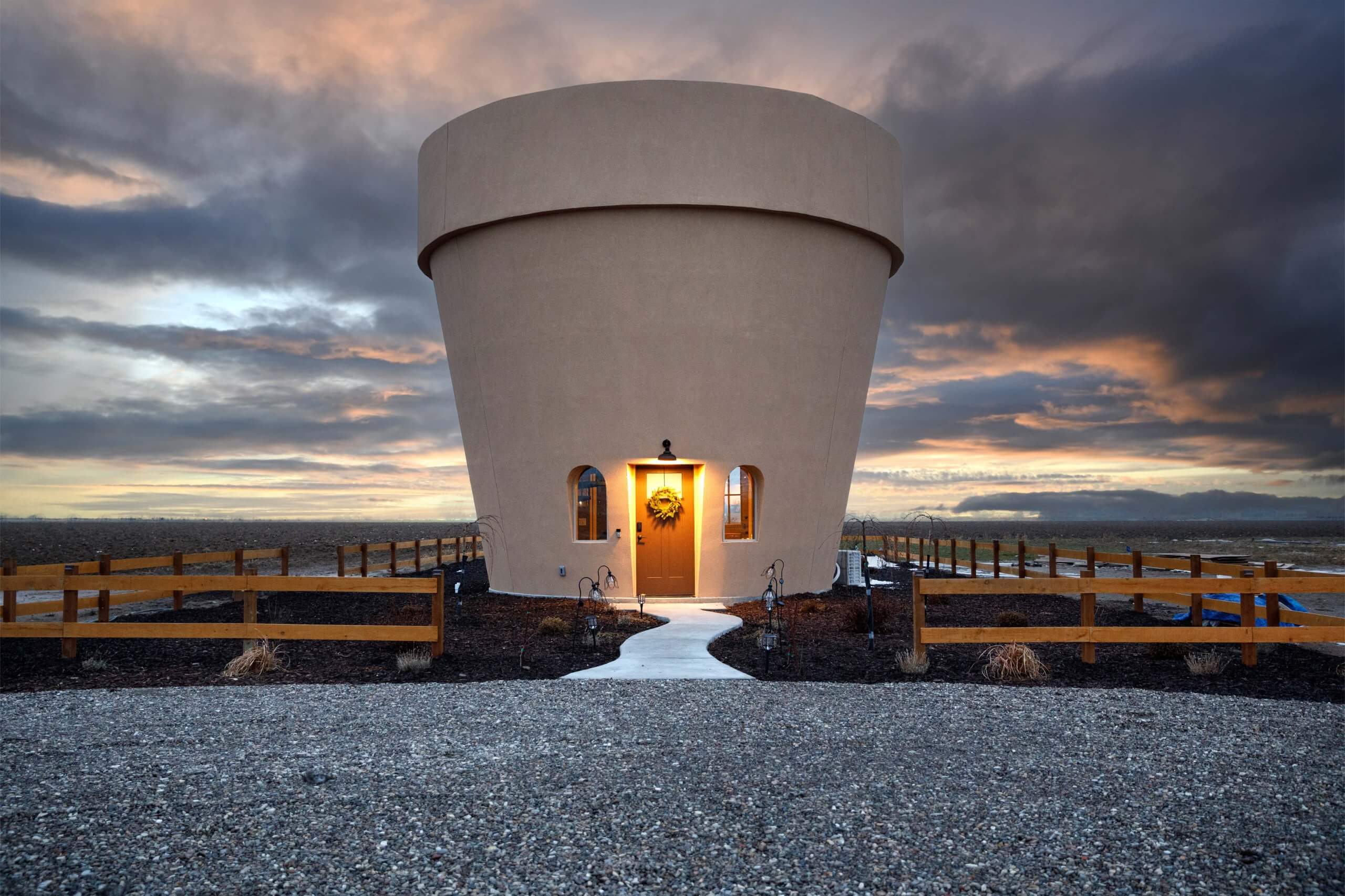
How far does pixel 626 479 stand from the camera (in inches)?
574

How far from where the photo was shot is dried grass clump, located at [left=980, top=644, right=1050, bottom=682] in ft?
27.7

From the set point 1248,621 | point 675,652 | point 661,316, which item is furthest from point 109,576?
point 1248,621

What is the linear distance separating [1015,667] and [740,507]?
22.8ft

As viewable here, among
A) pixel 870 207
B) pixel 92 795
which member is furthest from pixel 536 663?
pixel 870 207

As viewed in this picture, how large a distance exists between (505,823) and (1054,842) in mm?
2692

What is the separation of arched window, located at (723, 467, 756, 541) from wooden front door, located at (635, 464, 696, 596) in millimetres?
597

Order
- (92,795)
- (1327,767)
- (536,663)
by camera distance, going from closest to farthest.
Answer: (92,795)
(1327,767)
(536,663)

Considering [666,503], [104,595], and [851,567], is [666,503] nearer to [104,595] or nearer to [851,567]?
[851,567]

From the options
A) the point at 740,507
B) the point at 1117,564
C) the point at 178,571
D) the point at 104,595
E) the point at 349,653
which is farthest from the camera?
the point at 1117,564

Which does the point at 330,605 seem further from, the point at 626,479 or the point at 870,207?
the point at 870,207

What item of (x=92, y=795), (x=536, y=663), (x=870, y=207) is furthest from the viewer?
(x=870, y=207)

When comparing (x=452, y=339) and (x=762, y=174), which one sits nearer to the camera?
(x=762, y=174)

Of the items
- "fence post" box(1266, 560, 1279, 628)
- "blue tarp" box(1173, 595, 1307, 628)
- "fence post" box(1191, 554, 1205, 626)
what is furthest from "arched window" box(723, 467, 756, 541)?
"fence post" box(1266, 560, 1279, 628)

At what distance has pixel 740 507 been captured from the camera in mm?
15062
